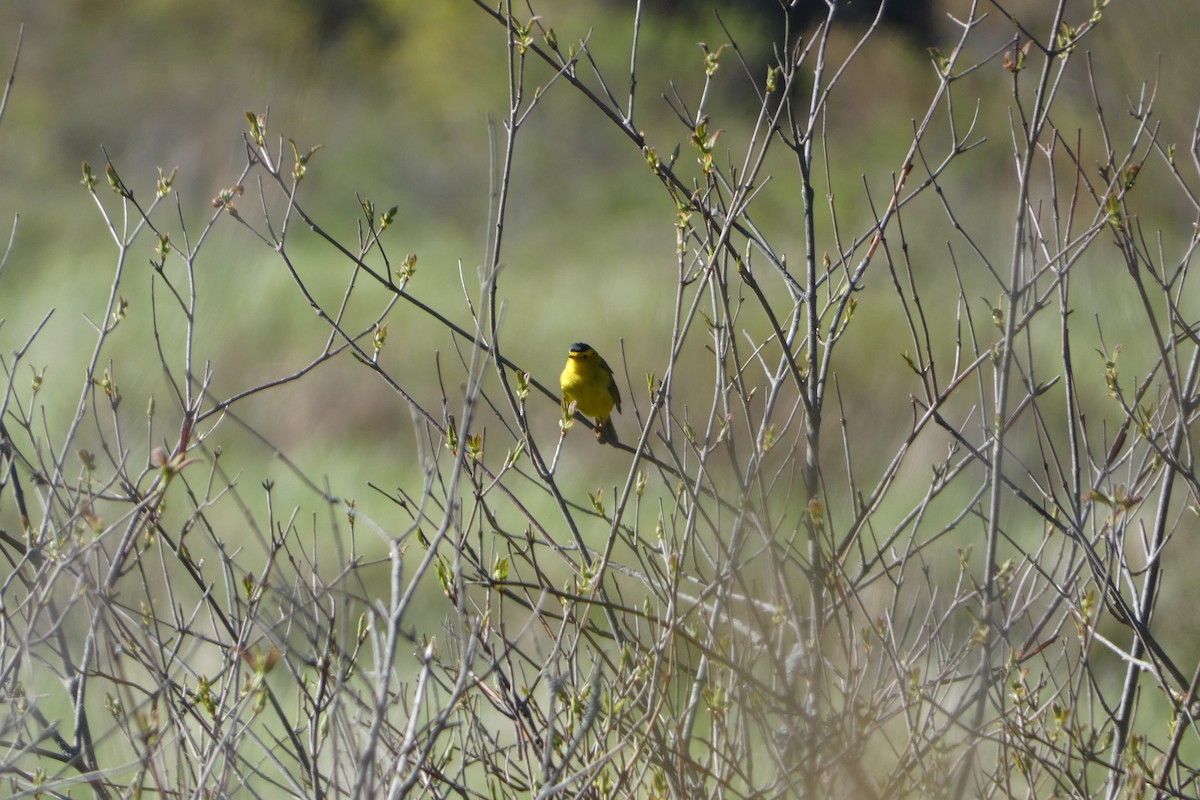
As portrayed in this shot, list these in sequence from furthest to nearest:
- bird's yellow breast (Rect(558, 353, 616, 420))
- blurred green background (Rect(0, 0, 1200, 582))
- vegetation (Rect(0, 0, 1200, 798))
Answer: blurred green background (Rect(0, 0, 1200, 582))
bird's yellow breast (Rect(558, 353, 616, 420))
vegetation (Rect(0, 0, 1200, 798))

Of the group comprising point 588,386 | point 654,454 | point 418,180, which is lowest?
point 654,454

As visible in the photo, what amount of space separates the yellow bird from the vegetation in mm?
488

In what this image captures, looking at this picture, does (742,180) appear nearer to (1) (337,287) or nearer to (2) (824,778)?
(2) (824,778)

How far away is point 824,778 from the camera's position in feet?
10.0

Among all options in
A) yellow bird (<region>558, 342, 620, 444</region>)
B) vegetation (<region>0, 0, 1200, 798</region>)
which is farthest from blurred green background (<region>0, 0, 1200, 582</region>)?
yellow bird (<region>558, 342, 620, 444</region>)

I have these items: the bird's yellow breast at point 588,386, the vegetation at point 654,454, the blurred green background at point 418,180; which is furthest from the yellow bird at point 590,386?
the blurred green background at point 418,180

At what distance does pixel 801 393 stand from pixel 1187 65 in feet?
13.1

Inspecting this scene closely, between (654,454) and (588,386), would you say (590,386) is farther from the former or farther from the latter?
(654,454)

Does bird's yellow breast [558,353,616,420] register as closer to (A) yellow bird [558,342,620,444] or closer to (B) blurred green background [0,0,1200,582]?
(A) yellow bird [558,342,620,444]

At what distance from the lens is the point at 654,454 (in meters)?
5.25

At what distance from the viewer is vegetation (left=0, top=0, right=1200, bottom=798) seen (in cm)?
287

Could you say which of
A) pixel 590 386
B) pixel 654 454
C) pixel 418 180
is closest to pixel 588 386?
pixel 590 386

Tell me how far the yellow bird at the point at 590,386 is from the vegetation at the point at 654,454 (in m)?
0.49

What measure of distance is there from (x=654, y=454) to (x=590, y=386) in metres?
1.69
